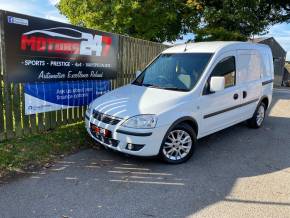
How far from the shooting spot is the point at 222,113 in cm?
626

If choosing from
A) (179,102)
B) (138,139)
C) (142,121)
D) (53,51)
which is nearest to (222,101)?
(179,102)

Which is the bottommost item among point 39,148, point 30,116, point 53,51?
point 39,148

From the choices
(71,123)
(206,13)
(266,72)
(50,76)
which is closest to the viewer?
(50,76)

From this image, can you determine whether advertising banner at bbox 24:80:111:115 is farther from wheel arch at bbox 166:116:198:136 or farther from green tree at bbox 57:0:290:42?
green tree at bbox 57:0:290:42

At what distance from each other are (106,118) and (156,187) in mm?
1460

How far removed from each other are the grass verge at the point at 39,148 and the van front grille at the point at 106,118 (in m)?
0.98

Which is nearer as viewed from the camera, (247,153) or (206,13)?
(247,153)

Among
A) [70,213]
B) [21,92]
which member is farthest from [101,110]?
[70,213]

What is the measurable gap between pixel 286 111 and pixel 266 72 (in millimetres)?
3401

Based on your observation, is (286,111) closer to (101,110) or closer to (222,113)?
(222,113)

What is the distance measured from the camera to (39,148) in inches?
226

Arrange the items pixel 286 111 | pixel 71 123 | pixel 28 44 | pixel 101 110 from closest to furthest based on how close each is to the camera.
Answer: pixel 101 110 → pixel 28 44 → pixel 71 123 → pixel 286 111

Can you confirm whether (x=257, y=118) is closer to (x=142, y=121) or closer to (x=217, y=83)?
(x=217, y=83)

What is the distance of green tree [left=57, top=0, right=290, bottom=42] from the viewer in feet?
52.9
